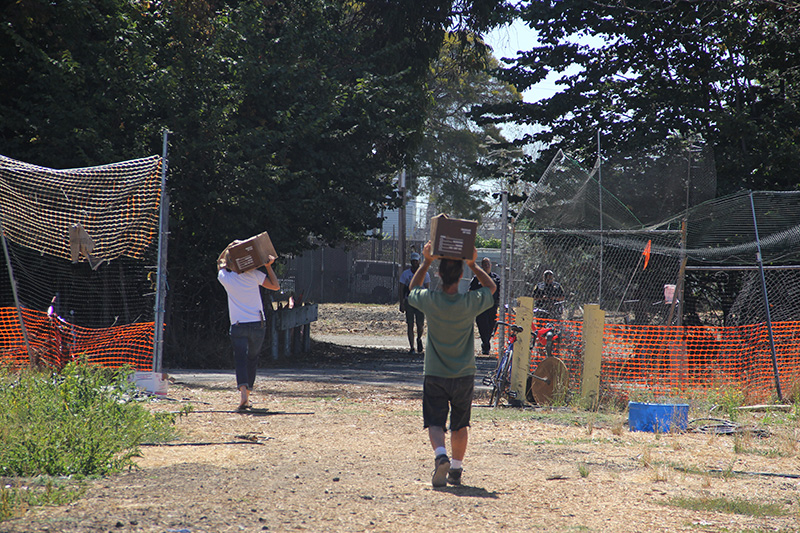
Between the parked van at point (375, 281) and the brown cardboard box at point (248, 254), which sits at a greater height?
the parked van at point (375, 281)

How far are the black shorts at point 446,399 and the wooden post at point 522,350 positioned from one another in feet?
13.0

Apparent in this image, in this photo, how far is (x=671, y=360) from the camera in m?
10.7

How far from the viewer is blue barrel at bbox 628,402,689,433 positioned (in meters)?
8.47

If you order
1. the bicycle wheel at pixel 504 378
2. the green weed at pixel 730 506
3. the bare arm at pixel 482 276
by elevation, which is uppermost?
the bare arm at pixel 482 276

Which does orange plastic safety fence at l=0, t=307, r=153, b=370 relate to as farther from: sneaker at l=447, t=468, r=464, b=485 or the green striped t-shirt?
sneaker at l=447, t=468, r=464, b=485

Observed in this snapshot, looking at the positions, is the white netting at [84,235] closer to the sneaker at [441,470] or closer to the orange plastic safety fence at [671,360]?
the orange plastic safety fence at [671,360]

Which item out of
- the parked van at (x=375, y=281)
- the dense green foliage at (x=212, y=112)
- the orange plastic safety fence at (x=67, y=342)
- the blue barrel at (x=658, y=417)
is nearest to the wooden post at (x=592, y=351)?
the blue barrel at (x=658, y=417)

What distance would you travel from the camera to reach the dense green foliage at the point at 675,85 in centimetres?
1524

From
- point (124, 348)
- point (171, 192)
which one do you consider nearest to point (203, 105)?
point (171, 192)

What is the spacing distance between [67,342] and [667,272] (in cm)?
894

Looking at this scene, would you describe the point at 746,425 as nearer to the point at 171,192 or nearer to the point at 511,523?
the point at 511,523

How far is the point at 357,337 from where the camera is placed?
21.4 meters

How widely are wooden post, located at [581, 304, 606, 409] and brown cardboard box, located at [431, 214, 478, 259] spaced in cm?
455

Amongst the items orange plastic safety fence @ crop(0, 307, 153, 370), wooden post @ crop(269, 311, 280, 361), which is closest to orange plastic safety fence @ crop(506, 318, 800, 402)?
orange plastic safety fence @ crop(0, 307, 153, 370)
